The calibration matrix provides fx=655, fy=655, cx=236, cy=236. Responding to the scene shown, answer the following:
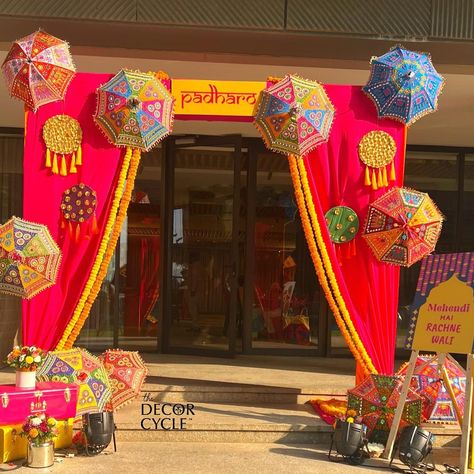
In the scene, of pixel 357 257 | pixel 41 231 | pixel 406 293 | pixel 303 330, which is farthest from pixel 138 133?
pixel 406 293

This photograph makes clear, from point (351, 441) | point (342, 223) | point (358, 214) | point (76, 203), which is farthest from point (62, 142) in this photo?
point (351, 441)

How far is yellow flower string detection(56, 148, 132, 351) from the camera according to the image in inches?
213

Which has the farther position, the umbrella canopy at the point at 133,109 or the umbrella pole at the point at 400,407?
the umbrella canopy at the point at 133,109

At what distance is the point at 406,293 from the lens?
8734 mm

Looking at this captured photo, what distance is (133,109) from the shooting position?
5.35 m

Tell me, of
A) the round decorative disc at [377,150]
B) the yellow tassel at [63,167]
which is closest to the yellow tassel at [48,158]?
the yellow tassel at [63,167]

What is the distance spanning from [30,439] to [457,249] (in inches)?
→ 245

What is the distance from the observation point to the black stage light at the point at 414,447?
4828mm

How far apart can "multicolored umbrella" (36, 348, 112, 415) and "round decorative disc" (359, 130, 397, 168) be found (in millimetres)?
2898

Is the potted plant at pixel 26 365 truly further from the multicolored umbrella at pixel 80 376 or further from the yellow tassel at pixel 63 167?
the yellow tassel at pixel 63 167

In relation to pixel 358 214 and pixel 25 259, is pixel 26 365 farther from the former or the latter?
pixel 358 214

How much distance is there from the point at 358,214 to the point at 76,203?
239 centimetres

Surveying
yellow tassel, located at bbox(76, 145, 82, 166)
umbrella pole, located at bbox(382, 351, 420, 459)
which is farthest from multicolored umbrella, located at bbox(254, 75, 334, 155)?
umbrella pole, located at bbox(382, 351, 420, 459)

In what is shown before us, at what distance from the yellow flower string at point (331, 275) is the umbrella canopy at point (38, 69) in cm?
208
